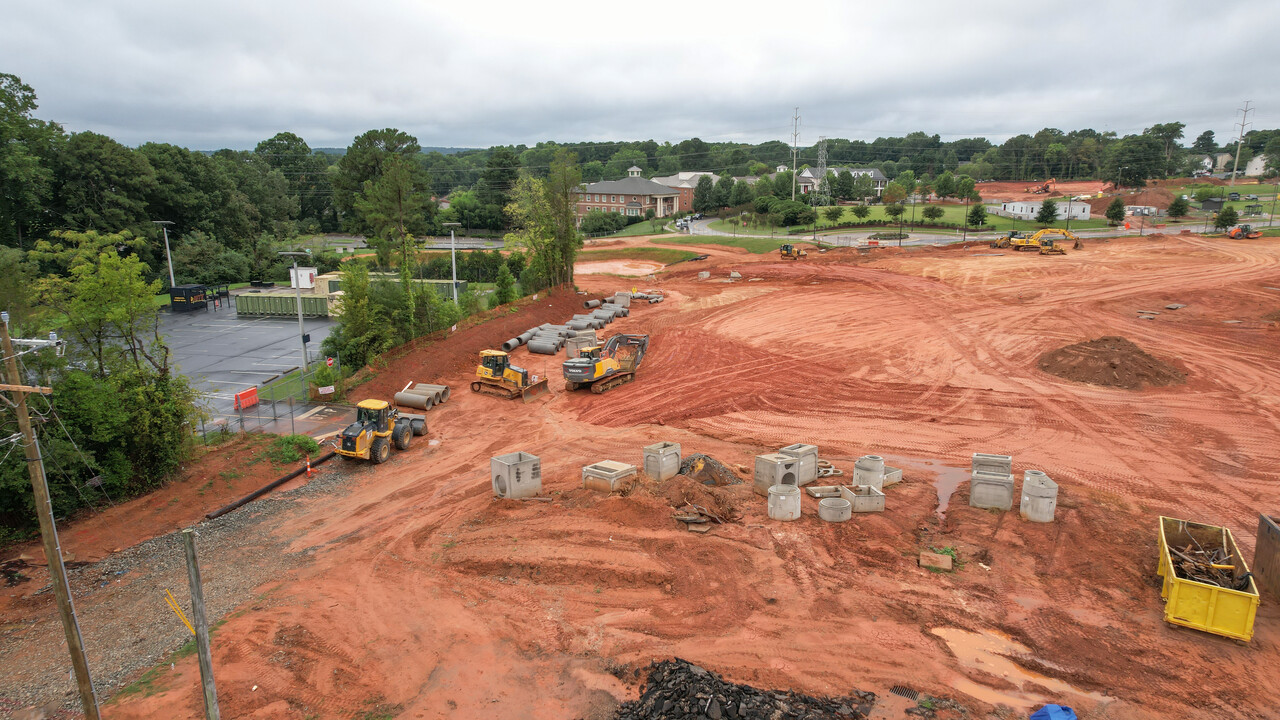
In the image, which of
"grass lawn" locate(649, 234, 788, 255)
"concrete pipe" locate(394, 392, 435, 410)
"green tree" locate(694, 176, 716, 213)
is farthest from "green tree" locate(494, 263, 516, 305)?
"green tree" locate(694, 176, 716, 213)

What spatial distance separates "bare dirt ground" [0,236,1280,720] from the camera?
10484mm

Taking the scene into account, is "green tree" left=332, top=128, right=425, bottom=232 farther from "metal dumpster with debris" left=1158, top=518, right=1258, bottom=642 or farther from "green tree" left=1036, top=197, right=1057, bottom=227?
"metal dumpster with debris" left=1158, top=518, right=1258, bottom=642

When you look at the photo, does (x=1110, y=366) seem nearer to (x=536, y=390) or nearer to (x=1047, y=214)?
(x=536, y=390)

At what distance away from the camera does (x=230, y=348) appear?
34188 millimetres

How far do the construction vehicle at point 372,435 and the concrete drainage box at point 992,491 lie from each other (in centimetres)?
1553

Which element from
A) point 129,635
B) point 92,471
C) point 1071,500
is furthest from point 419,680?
point 1071,500

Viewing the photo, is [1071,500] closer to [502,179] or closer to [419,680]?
[419,680]

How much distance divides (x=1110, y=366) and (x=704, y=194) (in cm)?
7716

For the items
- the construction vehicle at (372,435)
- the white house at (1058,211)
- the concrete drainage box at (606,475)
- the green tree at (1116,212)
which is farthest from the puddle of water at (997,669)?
the white house at (1058,211)

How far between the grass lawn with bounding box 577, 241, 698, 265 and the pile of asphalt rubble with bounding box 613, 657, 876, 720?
2119 inches

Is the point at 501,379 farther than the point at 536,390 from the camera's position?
No

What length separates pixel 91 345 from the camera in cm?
1653

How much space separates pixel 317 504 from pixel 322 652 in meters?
6.87

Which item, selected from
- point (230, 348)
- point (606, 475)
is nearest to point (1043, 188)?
point (230, 348)
